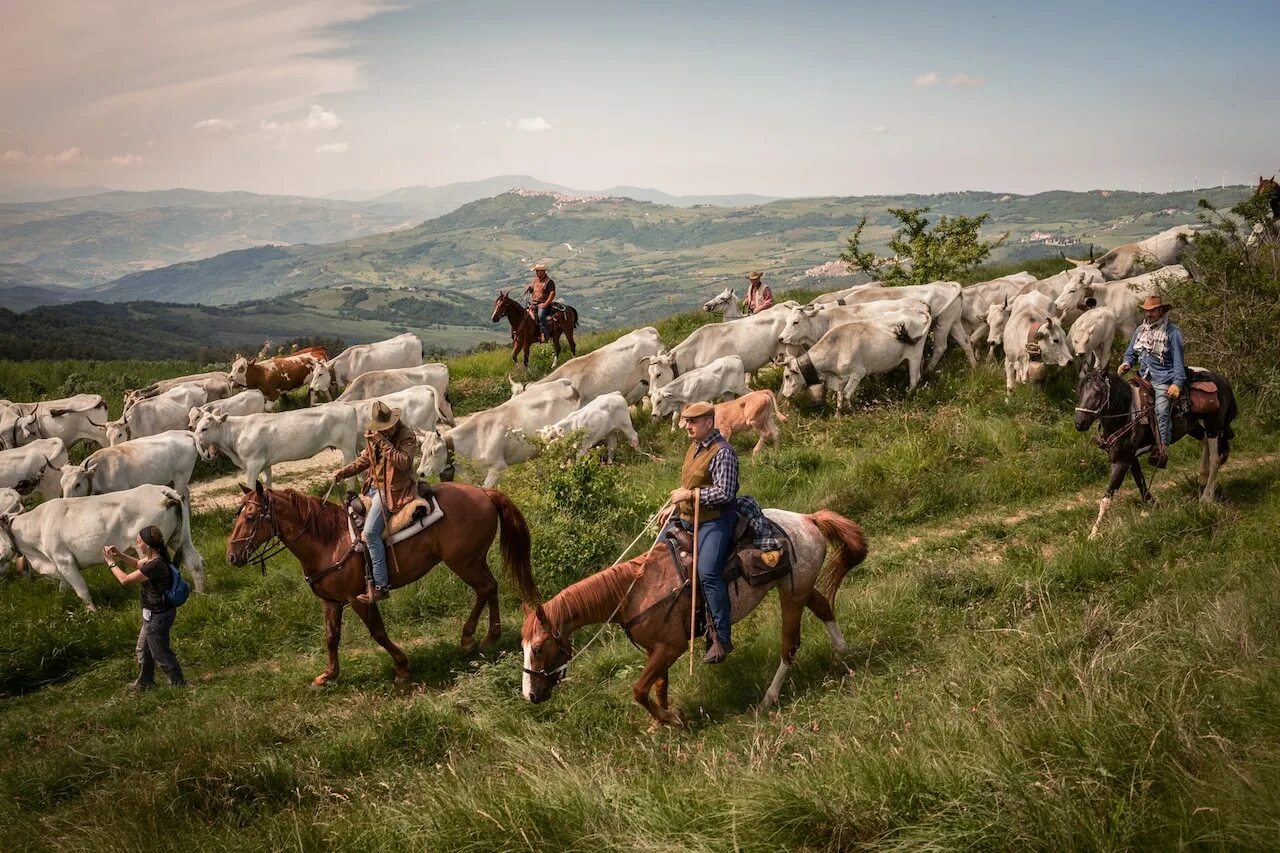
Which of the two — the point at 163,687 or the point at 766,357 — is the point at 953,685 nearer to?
the point at 163,687

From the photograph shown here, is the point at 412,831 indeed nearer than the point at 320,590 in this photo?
Yes

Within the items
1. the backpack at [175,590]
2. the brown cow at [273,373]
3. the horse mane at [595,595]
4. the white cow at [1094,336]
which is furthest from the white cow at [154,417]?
the white cow at [1094,336]

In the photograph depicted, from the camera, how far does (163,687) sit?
380 inches

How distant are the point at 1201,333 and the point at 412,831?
1494 cm

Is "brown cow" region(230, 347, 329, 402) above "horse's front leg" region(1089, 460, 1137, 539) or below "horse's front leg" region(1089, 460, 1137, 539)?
above

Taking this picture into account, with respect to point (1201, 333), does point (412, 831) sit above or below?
below

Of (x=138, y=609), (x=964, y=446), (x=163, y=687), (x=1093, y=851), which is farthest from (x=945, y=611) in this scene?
(x=138, y=609)

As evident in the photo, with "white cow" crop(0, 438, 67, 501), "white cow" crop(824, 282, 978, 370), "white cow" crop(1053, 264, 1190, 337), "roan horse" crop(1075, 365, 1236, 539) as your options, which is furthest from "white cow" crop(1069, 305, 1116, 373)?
"white cow" crop(0, 438, 67, 501)

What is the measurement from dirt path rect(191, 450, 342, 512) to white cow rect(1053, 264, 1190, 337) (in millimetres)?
15995

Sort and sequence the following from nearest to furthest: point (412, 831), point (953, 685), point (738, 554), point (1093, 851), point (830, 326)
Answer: point (1093, 851)
point (412, 831)
point (953, 685)
point (738, 554)
point (830, 326)

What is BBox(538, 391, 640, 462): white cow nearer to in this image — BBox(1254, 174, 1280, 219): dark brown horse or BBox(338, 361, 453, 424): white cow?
BBox(338, 361, 453, 424): white cow

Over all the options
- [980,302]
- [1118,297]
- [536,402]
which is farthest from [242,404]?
[1118,297]

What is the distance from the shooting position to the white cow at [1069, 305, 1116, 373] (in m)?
15.9

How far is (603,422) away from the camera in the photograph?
15.8 m
